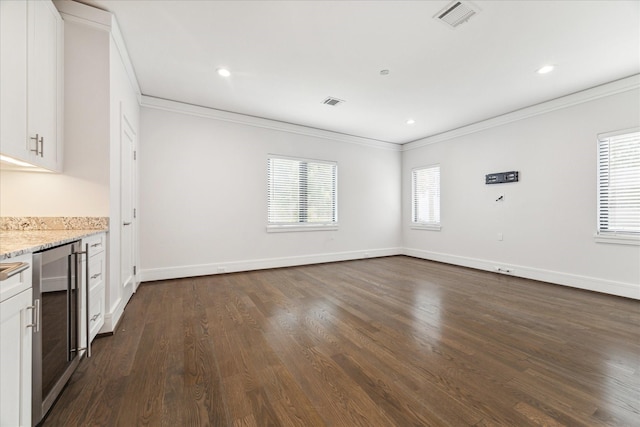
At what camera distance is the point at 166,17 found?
7.96 feet

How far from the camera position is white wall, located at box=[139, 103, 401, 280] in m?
4.11

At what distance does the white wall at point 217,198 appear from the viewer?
4109 millimetres

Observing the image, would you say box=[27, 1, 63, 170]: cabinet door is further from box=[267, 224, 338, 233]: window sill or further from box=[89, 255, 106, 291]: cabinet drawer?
box=[267, 224, 338, 233]: window sill

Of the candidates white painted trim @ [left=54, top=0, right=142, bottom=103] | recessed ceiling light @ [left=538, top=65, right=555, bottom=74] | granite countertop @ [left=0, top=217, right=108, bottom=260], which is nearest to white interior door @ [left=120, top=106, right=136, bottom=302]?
granite countertop @ [left=0, top=217, right=108, bottom=260]

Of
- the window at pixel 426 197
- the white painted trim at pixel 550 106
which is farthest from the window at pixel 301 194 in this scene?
the white painted trim at pixel 550 106

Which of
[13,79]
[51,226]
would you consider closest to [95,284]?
[51,226]

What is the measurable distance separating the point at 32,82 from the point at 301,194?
13.1 ft

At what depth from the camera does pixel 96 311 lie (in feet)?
7.01

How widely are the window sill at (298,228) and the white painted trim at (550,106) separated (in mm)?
3071

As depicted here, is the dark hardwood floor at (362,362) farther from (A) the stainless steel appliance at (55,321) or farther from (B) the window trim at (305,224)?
(B) the window trim at (305,224)

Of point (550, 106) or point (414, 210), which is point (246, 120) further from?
point (550, 106)

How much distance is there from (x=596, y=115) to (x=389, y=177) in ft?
12.0

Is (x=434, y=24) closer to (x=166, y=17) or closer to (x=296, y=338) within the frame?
(x=166, y=17)

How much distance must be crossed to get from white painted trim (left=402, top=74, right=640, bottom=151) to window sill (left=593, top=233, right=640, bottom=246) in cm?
191
